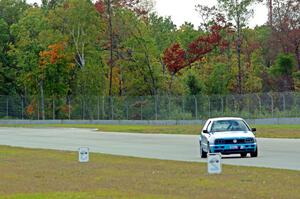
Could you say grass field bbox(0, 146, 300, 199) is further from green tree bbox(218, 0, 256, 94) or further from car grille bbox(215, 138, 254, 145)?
green tree bbox(218, 0, 256, 94)

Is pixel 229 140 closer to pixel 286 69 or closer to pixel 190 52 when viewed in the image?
pixel 286 69

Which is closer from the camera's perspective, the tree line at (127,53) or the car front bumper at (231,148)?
the car front bumper at (231,148)

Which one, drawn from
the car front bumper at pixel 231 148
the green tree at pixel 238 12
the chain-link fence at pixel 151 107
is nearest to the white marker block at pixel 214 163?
the car front bumper at pixel 231 148

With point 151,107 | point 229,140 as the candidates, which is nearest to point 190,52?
point 151,107

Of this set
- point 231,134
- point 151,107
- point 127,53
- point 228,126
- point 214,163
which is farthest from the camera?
point 127,53

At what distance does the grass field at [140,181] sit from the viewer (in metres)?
15.5

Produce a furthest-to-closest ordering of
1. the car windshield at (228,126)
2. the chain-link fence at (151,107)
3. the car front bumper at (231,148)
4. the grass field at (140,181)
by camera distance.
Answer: the chain-link fence at (151,107)
the car windshield at (228,126)
the car front bumper at (231,148)
the grass field at (140,181)

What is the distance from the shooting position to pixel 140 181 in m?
18.6

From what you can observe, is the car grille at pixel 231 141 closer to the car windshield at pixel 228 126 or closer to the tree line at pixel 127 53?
the car windshield at pixel 228 126

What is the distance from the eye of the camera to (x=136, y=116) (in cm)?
8231

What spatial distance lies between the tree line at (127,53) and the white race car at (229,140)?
58194mm

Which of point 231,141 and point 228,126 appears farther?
point 228,126

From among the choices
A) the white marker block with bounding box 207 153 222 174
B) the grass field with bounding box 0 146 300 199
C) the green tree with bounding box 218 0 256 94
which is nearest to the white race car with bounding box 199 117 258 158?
the grass field with bounding box 0 146 300 199

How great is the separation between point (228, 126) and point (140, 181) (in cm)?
1035
